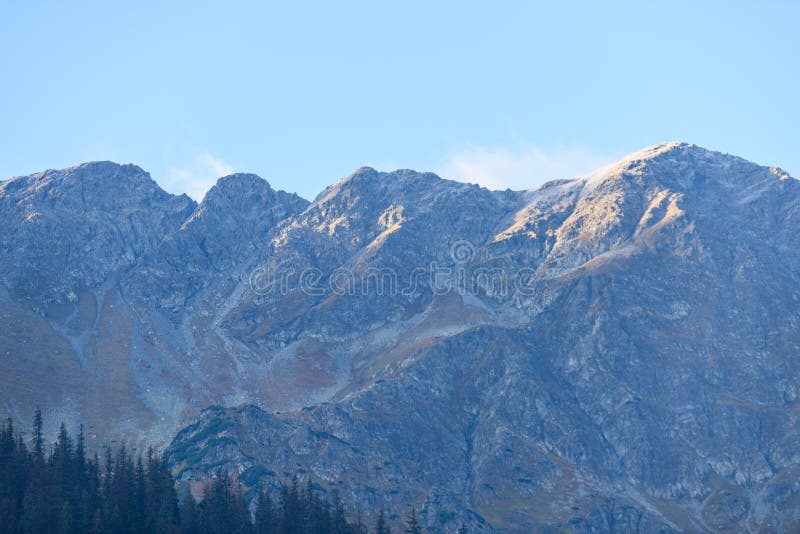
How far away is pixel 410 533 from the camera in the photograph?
181500mm

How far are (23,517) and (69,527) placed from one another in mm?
8299

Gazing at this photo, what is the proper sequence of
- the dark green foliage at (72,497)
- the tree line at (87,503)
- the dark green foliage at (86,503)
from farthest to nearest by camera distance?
the dark green foliage at (86,503) < the tree line at (87,503) < the dark green foliage at (72,497)

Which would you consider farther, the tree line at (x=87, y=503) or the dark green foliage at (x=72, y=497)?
the tree line at (x=87, y=503)

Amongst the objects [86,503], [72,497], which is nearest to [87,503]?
[86,503]

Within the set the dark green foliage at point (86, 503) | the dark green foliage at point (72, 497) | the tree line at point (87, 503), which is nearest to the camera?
the dark green foliage at point (72, 497)

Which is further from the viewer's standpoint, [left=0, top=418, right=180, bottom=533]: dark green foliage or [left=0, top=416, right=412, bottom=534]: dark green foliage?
[left=0, top=416, right=412, bottom=534]: dark green foliage

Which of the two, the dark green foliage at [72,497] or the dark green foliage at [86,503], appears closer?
the dark green foliage at [72,497]

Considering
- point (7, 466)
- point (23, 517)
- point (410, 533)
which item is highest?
point (7, 466)

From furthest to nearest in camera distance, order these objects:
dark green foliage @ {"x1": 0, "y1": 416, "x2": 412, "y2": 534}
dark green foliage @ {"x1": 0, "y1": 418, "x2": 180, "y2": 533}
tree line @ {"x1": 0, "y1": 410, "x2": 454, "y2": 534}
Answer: dark green foliage @ {"x1": 0, "y1": 416, "x2": 412, "y2": 534} → tree line @ {"x1": 0, "y1": 410, "x2": 454, "y2": 534} → dark green foliage @ {"x1": 0, "y1": 418, "x2": 180, "y2": 533}

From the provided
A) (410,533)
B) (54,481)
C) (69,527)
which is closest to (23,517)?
(69,527)

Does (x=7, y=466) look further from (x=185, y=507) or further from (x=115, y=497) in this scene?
(x=185, y=507)

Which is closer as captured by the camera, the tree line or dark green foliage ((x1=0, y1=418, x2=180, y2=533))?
dark green foliage ((x1=0, y1=418, x2=180, y2=533))

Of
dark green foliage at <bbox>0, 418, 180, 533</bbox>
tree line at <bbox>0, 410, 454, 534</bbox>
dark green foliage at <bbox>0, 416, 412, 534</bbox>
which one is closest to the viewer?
dark green foliage at <bbox>0, 418, 180, 533</bbox>

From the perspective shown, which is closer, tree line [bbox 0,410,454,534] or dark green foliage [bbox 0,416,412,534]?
tree line [bbox 0,410,454,534]
